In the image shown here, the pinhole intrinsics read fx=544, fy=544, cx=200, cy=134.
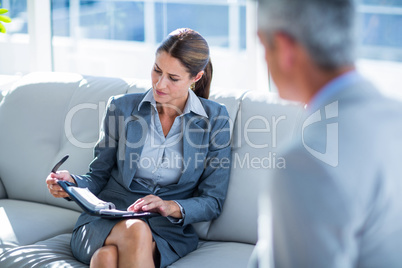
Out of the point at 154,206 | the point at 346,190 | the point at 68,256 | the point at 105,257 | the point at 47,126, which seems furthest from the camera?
the point at 47,126

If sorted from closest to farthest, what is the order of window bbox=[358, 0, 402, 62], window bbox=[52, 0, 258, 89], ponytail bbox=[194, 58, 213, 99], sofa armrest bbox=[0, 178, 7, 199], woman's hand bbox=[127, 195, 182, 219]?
woman's hand bbox=[127, 195, 182, 219]
ponytail bbox=[194, 58, 213, 99]
window bbox=[358, 0, 402, 62]
sofa armrest bbox=[0, 178, 7, 199]
window bbox=[52, 0, 258, 89]

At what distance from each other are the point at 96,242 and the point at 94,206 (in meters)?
0.16

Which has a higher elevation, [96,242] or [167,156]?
[167,156]

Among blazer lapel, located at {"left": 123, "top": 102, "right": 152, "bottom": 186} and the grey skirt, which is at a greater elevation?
blazer lapel, located at {"left": 123, "top": 102, "right": 152, "bottom": 186}

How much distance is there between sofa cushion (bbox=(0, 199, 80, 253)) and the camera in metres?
2.26

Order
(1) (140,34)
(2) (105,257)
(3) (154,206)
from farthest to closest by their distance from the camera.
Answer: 1. (1) (140,34)
2. (3) (154,206)
3. (2) (105,257)

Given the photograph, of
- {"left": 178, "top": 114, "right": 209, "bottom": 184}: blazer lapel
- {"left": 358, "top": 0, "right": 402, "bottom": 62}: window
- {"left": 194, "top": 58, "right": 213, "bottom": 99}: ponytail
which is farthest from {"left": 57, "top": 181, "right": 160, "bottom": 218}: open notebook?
{"left": 358, "top": 0, "right": 402, "bottom": 62}: window

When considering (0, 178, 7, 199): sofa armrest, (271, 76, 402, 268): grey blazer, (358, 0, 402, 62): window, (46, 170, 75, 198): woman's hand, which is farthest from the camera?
(0, 178, 7, 199): sofa armrest

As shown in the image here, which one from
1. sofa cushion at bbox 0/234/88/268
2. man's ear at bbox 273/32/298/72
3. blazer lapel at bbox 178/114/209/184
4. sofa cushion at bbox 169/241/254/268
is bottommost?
sofa cushion at bbox 169/241/254/268

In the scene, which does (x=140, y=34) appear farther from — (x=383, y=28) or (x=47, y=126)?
(x=383, y=28)

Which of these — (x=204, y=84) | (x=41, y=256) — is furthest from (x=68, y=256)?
(x=204, y=84)

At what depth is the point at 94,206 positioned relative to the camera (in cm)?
196

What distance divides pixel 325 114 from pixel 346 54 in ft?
0.31

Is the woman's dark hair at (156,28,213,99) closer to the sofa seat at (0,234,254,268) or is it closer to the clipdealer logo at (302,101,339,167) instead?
the sofa seat at (0,234,254,268)
